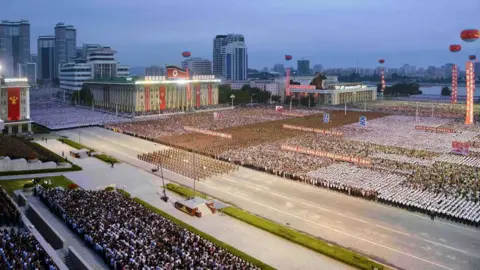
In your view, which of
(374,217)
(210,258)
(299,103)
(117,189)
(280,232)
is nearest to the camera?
(210,258)

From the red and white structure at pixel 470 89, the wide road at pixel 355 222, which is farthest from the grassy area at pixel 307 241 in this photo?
the red and white structure at pixel 470 89

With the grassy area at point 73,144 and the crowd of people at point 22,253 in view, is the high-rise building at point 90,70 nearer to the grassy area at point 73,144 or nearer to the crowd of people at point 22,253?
the grassy area at point 73,144

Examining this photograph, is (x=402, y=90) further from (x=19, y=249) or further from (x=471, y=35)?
(x=19, y=249)

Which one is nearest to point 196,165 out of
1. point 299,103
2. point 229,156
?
point 229,156

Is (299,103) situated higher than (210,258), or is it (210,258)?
(299,103)

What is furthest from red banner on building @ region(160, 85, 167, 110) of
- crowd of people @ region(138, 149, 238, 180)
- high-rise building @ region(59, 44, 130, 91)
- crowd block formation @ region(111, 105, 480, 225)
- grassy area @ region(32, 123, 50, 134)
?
crowd of people @ region(138, 149, 238, 180)

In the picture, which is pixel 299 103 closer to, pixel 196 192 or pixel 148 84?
pixel 148 84

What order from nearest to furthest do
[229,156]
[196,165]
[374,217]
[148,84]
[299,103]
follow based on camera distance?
[374,217], [196,165], [229,156], [148,84], [299,103]
